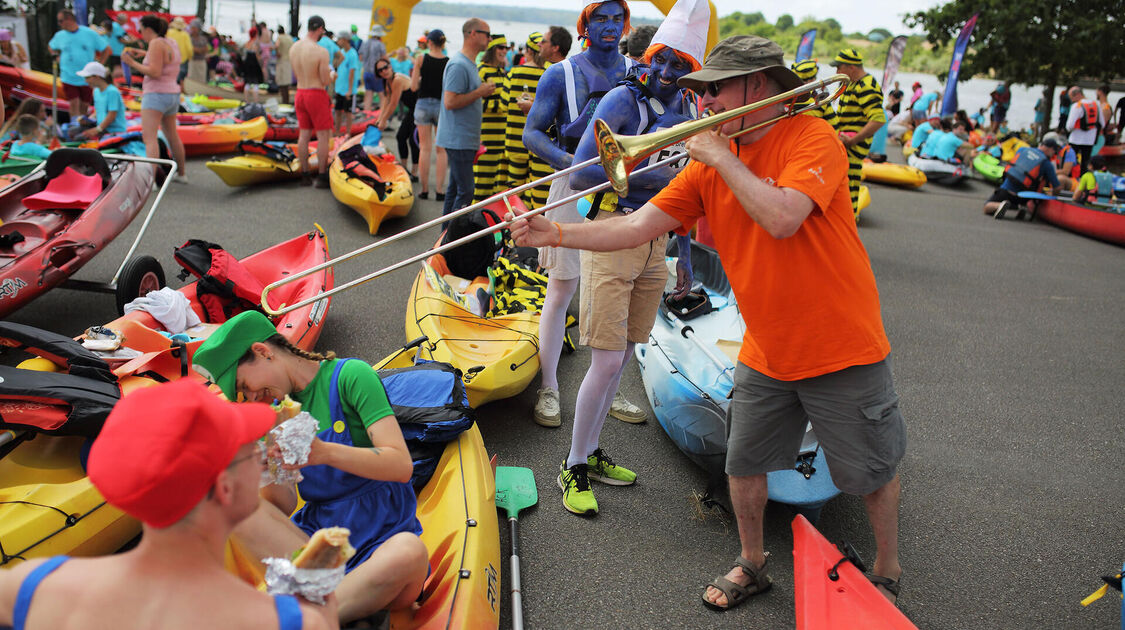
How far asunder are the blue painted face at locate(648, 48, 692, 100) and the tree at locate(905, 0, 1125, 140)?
1955 cm

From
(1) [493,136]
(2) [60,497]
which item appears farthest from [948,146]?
(2) [60,497]

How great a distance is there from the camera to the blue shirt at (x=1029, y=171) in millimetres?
11656

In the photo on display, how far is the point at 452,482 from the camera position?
271 cm

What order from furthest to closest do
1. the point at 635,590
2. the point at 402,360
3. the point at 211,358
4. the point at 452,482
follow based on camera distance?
the point at 402,360 < the point at 635,590 < the point at 452,482 < the point at 211,358

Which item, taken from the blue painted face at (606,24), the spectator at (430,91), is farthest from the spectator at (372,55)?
the blue painted face at (606,24)

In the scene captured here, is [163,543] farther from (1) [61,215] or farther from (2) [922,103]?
(2) [922,103]

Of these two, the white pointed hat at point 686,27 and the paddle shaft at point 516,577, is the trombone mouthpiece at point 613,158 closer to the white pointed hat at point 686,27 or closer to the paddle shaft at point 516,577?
the white pointed hat at point 686,27

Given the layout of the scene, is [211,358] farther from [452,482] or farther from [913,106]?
[913,106]

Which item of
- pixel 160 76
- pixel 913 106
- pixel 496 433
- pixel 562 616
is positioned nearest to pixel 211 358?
pixel 562 616

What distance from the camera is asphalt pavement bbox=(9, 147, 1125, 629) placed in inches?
117

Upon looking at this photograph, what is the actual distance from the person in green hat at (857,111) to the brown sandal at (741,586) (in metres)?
4.70

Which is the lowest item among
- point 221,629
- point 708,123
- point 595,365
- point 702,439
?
point 702,439

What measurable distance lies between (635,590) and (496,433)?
4.42ft

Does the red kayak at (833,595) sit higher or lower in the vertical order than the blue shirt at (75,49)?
lower
